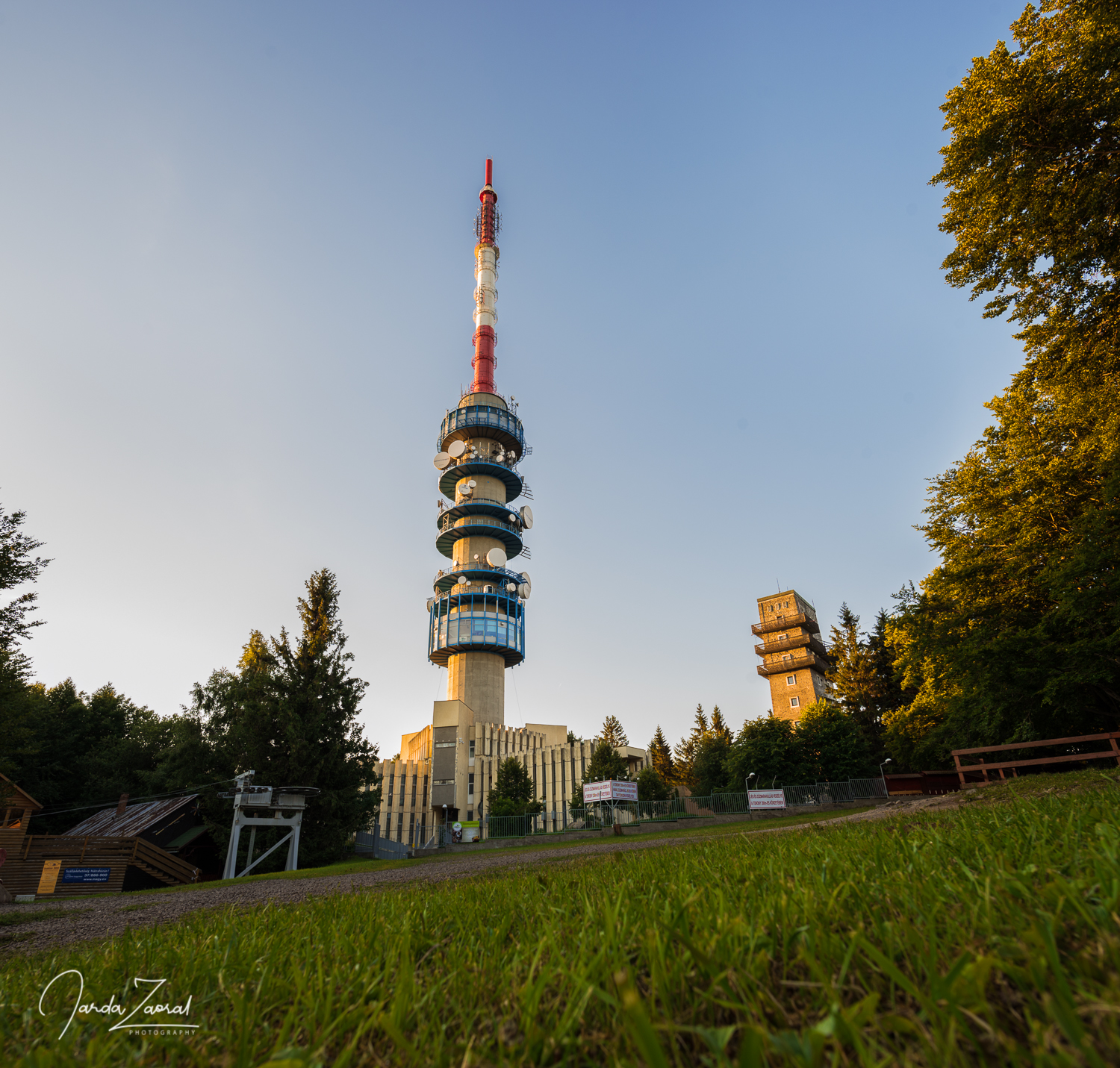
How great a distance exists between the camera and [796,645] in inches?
2687

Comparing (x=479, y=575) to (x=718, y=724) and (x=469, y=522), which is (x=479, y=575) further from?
(x=718, y=724)

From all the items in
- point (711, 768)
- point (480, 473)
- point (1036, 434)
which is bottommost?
point (711, 768)

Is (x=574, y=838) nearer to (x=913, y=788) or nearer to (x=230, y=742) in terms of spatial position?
(x=230, y=742)

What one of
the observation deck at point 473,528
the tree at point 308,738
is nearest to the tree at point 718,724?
the observation deck at point 473,528

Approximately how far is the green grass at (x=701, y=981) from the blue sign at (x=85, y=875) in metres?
25.0

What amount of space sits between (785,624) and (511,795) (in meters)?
40.5

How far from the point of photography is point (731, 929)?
76.5 inches

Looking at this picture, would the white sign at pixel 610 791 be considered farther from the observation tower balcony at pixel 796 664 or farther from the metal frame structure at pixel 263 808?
the observation tower balcony at pixel 796 664

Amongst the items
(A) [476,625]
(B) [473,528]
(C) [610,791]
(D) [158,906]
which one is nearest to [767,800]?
(C) [610,791]

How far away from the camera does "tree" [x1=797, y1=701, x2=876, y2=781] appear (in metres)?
40.6

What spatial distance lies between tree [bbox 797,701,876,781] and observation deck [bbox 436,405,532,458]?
41627mm

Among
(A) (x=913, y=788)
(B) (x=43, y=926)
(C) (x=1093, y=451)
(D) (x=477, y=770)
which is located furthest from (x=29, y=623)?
(A) (x=913, y=788)

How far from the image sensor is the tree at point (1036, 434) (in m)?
11.2

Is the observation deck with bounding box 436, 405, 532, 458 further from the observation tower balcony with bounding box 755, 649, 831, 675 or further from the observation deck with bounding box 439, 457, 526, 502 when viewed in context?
the observation tower balcony with bounding box 755, 649, 831, 675
